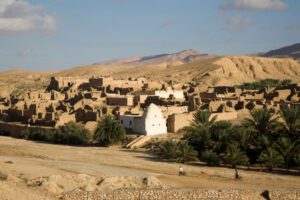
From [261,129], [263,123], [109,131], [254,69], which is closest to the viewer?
[263,123]

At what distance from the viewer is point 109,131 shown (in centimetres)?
3009

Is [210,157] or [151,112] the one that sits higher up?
[151,112]

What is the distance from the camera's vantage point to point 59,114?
3584 centimetres

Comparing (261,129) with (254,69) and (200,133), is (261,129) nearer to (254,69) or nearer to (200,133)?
(200,133)

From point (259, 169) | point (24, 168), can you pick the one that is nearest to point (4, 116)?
point (24, 168)

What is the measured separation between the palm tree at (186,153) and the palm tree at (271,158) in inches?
135

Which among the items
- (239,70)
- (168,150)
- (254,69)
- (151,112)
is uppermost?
(254,69)

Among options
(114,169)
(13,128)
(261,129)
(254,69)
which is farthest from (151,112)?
(254,69)

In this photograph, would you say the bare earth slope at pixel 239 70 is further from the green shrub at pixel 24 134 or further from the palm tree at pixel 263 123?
the palm tree at pixel 263 123

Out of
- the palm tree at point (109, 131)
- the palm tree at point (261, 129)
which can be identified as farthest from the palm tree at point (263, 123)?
the palm tree at point (109, 131)

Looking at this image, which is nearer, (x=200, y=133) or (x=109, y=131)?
(x=200, y=133)

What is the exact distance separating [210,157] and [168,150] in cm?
237

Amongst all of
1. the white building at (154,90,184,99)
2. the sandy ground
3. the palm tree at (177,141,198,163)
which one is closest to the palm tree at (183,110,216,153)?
the palm tree at (177,141,198,163)

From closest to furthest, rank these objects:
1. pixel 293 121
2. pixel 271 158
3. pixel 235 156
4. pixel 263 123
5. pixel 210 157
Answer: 1. pixel 271 158
2. pixel 293 121
3. pixel 235 156
4. pixel 263 123
5. pixel 210 157
